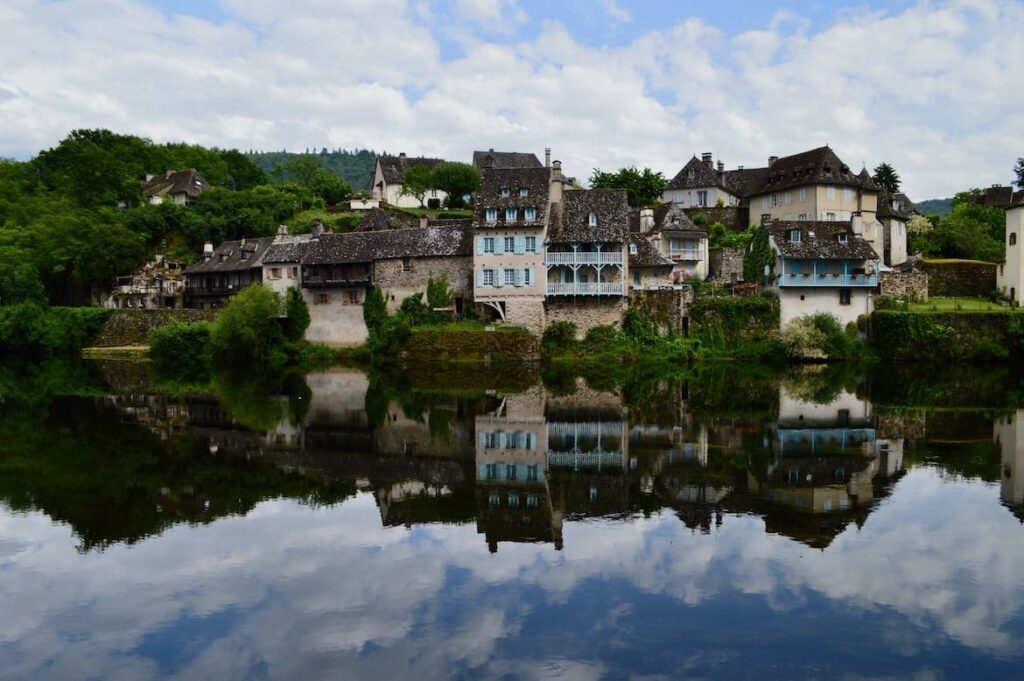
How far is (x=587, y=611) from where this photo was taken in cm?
1306

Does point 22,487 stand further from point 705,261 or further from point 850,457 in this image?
point 705,261

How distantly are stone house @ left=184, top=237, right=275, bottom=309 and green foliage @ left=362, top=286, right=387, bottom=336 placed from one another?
34.7 feet

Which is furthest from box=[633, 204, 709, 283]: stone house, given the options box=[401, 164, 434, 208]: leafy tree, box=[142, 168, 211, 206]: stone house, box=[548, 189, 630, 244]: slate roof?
box=[142, 168, 211, 206]: stone house

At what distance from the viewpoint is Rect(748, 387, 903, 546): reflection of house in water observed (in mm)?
17609

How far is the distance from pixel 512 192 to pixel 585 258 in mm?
6300

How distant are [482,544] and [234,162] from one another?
99940 millimetres

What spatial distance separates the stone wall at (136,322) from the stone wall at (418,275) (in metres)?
13.9

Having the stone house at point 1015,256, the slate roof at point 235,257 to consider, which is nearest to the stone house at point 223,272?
the slate roof at point 235,257

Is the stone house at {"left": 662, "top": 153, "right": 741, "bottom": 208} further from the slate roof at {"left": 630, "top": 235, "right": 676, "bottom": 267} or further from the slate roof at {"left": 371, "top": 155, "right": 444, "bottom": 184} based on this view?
the slate roof at {"left": 371, "top": 155, "right": 444, "bottom": 184}

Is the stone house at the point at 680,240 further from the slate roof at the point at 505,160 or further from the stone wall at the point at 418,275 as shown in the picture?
the slate roof at the point at 505,160

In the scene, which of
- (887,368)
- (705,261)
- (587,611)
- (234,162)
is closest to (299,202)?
(234,162)

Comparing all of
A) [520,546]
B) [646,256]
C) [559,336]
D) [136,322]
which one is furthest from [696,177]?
[520,546]

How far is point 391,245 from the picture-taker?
57.5 meters

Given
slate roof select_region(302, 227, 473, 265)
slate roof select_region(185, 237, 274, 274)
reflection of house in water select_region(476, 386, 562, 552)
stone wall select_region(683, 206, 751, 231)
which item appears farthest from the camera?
stone wall select_region(683, 206, 751, 231)
